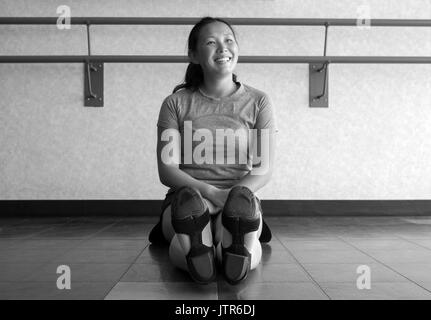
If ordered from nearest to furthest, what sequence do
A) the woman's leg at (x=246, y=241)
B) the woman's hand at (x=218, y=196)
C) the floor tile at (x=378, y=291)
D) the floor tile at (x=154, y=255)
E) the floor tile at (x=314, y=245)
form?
the floor tile at (x=378, y=291) < the woman's leg at (x=246, y=241) < the woman's hand at (x=218, y=196) < the floor tile at (x=154, y=255) < the floor tile at (x=314, y=245)

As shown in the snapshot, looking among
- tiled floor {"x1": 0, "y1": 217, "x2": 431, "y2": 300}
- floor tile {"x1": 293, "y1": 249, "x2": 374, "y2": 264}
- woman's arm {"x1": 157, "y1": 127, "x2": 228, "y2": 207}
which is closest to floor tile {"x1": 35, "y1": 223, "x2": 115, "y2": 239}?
tiled floor {"x1": 0, "y1": 217, "x2": 431, "y2": 300}

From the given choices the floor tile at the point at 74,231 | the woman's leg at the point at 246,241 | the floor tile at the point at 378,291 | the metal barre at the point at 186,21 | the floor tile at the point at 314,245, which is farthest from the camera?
the metal barre at the point at 186,21

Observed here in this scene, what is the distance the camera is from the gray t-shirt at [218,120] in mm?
1227

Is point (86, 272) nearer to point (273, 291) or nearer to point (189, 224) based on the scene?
point (189, 224)

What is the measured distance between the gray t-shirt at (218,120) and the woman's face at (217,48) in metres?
0.09

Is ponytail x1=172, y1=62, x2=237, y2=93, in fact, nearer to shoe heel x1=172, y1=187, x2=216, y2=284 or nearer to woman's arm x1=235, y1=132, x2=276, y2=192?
woman's arm x1=235, y1=132, x2=276, y2=192

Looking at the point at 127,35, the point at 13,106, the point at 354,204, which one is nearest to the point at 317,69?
the point at 354,204

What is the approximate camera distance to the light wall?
214 centimetres

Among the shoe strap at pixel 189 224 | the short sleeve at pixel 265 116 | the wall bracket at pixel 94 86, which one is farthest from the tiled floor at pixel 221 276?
the wall bracket at pixel 94 86

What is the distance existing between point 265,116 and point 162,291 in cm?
57

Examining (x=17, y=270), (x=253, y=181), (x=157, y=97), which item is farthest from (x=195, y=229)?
(x=157, y=97)

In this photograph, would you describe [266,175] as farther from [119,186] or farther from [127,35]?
[127,35]

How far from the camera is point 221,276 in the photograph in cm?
104

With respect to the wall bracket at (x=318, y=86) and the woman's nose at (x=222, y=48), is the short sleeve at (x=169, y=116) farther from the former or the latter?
the wall bracket at (x=318, y=86)
